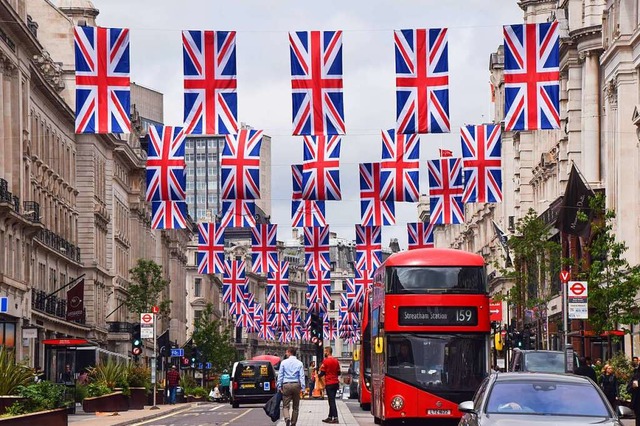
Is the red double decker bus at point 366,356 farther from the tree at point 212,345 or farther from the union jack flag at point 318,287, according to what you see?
the tree at point 212,345

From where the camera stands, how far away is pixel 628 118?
215 feet

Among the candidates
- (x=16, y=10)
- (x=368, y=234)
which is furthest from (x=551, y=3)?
(x=16, y=10)

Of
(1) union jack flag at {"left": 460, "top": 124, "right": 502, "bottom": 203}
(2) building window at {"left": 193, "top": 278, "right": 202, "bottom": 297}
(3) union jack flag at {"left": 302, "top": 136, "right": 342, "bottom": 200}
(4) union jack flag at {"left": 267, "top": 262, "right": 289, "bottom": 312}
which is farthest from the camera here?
(2) building window at {"left": 193, "top": 278, "right": 202, "bottom": 297}

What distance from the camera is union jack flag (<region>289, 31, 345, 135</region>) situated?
3775cm

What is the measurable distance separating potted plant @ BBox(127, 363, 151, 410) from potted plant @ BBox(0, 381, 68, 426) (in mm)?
22691

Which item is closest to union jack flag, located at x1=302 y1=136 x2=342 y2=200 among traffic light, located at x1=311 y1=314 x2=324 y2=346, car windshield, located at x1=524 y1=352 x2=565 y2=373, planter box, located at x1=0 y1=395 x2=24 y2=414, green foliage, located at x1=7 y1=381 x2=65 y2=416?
car windshield, located at x1=524 y1=352 x2=565 y2=373

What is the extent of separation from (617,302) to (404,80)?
19.8 meters

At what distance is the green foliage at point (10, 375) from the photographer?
3225 cm

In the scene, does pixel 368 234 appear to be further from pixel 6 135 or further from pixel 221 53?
pixel 221 53

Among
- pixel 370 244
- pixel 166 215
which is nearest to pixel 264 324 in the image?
pixel 370 244

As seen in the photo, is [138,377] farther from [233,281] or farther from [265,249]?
[233,281]

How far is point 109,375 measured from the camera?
56.8 metres

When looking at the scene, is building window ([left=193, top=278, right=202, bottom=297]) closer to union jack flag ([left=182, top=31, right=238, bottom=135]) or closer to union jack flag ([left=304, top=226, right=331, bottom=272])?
union jack flag ([left=304, top=226, right=331, bottom=272])

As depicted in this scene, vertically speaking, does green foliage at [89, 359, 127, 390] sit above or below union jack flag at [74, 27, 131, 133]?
below
